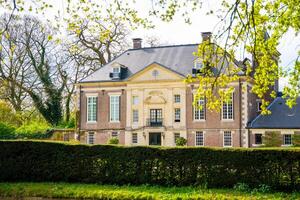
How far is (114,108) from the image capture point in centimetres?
3975

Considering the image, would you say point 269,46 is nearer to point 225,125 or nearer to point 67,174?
point 67,174

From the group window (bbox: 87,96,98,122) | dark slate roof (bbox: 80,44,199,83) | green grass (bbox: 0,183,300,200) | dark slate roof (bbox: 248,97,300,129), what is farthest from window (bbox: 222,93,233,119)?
green grass (bbox: 0,183,300,200)

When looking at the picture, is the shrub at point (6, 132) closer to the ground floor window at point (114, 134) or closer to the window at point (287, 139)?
the ground floor window at point (114, 134)

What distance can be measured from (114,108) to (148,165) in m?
26.0

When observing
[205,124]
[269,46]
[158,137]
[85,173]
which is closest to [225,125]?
[205,124]

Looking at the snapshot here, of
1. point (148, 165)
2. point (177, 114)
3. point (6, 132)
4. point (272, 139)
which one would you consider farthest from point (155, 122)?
point (148, 165)

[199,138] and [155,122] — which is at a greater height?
[155,122]

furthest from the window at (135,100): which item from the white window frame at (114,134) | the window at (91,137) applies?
the window at (91,137)

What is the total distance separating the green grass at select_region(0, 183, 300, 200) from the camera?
12.0 meters

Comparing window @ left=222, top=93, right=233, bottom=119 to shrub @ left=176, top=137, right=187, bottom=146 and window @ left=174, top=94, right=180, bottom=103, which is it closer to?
shrub @ left=176, top=137, right=187, bottom=146

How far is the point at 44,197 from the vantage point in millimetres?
12992

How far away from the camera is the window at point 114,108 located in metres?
39.6

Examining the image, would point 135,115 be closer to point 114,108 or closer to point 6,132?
point 114,108

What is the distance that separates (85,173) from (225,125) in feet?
73.9
